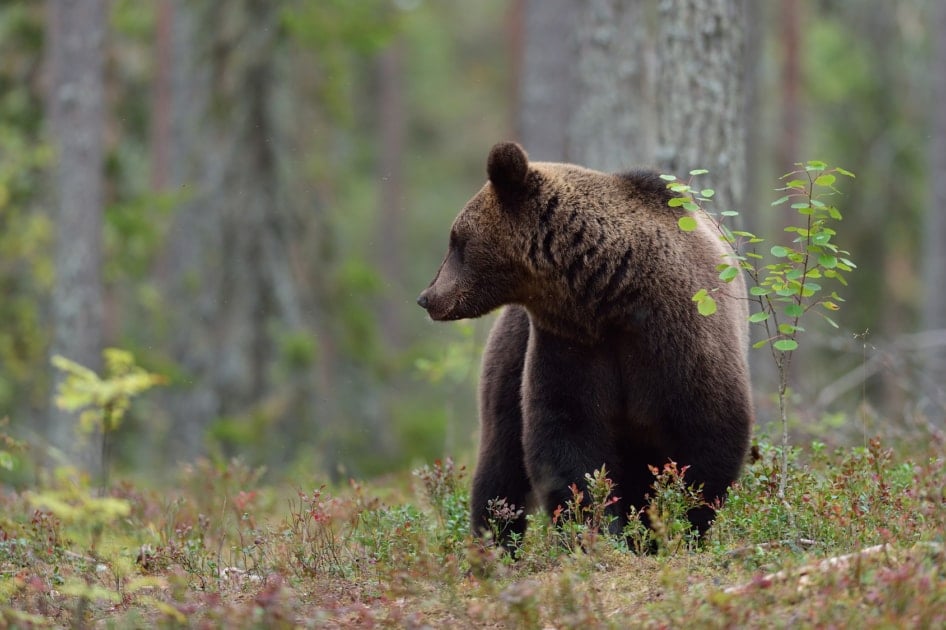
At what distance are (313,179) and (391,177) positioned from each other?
45.6 feet

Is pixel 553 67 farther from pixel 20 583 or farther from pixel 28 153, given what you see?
pixel 20 583

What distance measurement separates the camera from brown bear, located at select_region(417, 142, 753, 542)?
5820 millimetres

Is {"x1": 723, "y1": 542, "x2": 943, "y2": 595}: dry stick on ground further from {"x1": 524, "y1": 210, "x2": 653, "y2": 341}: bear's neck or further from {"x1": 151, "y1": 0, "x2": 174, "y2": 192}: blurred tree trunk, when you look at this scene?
{"x1": 151, "y1": 0, "x2": 174, "y2": 192}: blurred tree trunk

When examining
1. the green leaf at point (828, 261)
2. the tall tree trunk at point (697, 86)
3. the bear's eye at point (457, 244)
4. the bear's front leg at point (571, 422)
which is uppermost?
the tall tree trunk at point (697, 86)

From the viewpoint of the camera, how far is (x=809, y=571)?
14.7 ft

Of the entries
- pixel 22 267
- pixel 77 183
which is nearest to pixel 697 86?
pixel 77 183

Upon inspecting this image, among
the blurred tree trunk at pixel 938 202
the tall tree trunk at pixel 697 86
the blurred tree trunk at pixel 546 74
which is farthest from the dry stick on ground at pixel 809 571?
the blurred tree trunk at pixel 938 202

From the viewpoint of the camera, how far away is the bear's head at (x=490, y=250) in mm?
6301

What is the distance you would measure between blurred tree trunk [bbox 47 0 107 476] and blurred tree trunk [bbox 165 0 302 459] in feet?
8.72

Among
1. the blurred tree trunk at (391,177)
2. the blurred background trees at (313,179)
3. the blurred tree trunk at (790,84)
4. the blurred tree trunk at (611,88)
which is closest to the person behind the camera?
the blurred tree trunk at (611,88)

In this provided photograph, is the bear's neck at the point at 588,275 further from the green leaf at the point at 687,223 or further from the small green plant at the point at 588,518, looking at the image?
the small green plant at the point at 588,518

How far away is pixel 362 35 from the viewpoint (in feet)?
47.1

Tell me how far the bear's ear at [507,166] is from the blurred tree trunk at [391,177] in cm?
2335

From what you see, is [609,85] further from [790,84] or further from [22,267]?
[790,84]
